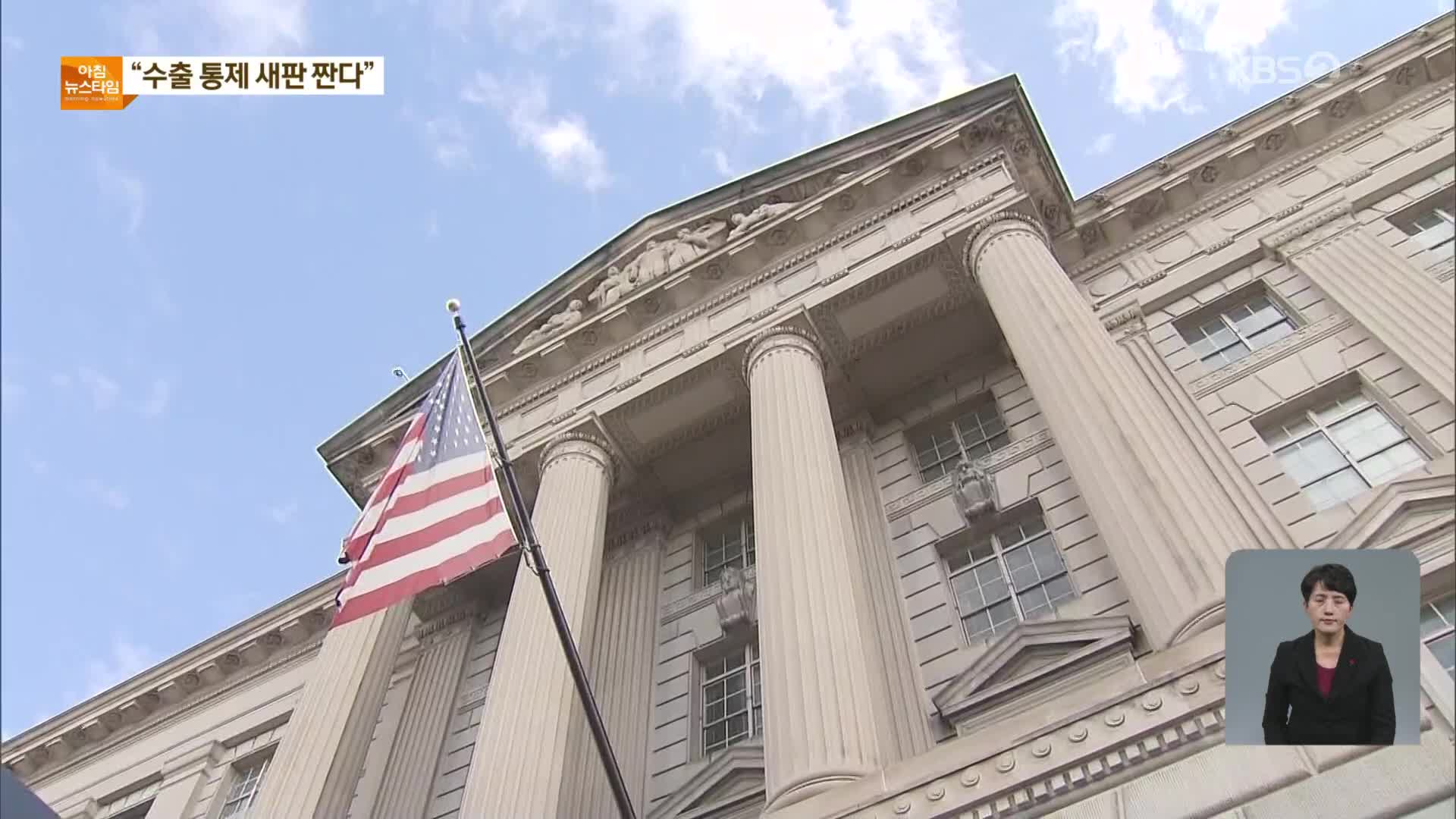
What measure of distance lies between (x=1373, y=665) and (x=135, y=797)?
1054 inches

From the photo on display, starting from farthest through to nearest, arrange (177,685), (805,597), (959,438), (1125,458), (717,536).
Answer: (177,685) → (717,536) → (959,438) → (805,597) → (1125,458)

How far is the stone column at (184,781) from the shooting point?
79.9 ft

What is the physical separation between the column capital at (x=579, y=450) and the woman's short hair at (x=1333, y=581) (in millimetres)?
16092

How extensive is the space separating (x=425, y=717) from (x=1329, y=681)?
58.0 feet

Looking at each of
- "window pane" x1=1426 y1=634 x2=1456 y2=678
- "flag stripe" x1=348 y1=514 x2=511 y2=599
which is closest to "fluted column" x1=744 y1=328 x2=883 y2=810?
"flag stripe" x1=348 y1=514 x2=511 y2=599

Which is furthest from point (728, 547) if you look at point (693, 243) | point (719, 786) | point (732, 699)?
point (693, 243)

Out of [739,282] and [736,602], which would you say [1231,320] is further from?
[736,602]

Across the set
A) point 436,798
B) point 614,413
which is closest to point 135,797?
point 436,798

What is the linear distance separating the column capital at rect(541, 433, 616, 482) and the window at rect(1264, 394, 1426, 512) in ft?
39.3

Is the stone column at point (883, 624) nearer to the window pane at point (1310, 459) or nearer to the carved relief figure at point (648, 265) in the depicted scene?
the window pane at point (1310, 459)

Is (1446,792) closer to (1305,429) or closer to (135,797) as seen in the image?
(1305,429)

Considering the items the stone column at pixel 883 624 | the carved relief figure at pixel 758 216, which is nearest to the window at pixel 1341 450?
the stone column at pixel 883 624

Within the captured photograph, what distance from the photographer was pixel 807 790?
12.3 meters

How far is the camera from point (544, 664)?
16750mm
